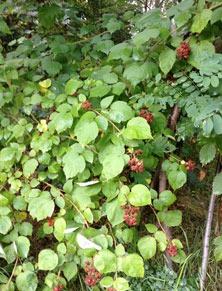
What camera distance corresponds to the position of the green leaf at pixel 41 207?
3.70ft

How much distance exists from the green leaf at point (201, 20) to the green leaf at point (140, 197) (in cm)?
68

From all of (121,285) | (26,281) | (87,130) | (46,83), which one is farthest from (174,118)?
(26,281)

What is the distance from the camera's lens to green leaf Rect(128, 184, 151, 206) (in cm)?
97

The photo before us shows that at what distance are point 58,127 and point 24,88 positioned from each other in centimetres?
50

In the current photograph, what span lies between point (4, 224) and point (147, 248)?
670 mm

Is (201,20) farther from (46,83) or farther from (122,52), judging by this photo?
(46,83)

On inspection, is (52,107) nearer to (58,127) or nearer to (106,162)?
(58,127)

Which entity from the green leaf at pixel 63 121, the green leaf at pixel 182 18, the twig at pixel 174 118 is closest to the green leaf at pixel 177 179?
the twig at pixel 174 118

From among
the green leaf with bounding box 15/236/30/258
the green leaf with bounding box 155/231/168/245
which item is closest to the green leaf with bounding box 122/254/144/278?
the green leaf with bounding box 155/231/168/245

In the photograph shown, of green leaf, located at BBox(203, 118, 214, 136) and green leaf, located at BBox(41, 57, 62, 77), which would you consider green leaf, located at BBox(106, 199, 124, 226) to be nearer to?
green leaf, located at BBox(203, 118, 214, 136)

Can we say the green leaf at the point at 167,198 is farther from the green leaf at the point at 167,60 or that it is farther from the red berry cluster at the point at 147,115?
the green leaf at the point at 167,60

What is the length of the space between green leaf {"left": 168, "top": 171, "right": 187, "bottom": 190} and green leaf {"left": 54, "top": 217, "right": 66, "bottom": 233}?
53 cm

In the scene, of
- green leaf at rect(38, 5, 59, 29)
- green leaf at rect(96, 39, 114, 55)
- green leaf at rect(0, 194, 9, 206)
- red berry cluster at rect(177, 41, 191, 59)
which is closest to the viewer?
red berry cluster at rect(177, 41, 191, 59)

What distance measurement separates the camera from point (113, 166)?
3.17ft
